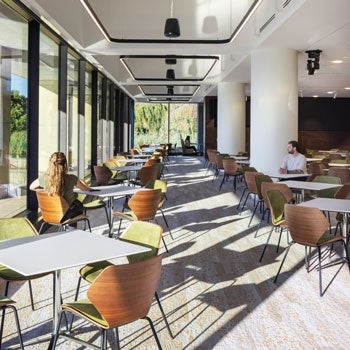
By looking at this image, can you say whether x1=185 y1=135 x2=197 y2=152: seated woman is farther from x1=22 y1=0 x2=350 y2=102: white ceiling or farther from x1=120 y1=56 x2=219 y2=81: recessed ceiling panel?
x1=22 y1=0 x2=350 y2=102: white ceiling

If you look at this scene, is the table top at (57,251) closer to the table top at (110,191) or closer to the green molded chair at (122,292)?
the green molded chair at (122,292)

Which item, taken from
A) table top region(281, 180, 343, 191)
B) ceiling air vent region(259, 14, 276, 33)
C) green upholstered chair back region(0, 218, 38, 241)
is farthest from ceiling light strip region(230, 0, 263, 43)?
green upholstered chair back region(0, 218, 38, 241)

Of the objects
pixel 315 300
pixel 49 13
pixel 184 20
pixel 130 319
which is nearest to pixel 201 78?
pixel 184 20

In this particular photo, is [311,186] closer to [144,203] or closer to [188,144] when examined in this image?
[144,203]

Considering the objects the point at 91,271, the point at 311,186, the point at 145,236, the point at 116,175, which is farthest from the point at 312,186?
the point at 116,175

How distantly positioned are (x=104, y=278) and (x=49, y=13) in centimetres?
607

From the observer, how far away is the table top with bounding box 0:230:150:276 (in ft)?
8.85

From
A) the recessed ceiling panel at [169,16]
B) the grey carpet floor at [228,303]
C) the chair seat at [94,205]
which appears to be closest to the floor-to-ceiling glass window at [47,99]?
the recessed ceiling panel at [169,16]

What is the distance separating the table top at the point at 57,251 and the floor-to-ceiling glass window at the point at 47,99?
16.0ft

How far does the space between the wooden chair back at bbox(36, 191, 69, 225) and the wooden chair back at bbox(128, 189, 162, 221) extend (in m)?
0.79

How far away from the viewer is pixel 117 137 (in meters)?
20.7

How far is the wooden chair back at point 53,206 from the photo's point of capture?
17.8ft

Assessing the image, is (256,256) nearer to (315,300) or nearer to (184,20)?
(315,300)

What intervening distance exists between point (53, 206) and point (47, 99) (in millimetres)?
3918
